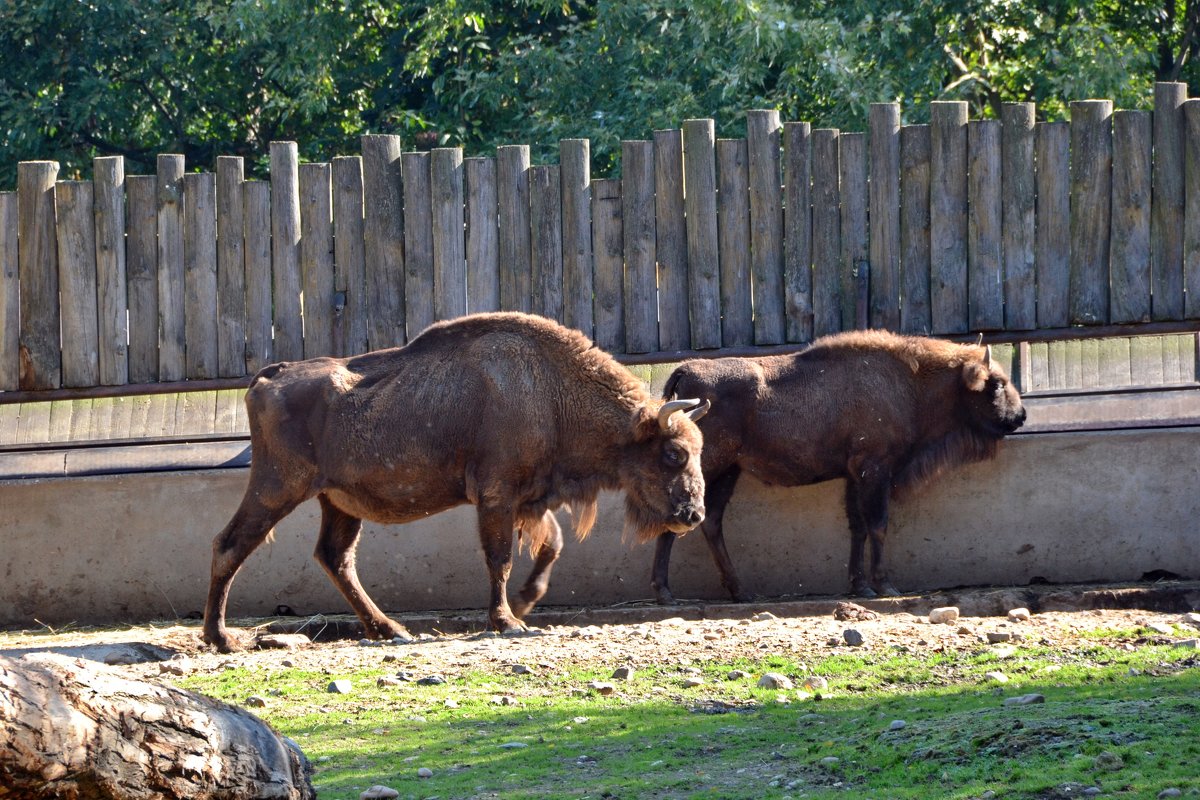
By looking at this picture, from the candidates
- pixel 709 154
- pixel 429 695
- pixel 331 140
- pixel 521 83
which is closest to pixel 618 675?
pixel 429 695

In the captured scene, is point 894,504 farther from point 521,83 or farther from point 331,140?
point 331,140

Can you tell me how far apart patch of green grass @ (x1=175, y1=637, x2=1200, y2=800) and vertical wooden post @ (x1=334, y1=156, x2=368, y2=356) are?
380 centimetres

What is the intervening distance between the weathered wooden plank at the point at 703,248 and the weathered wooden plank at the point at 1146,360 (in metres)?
3.02

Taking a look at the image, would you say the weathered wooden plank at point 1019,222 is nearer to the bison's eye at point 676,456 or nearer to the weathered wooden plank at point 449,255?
the bison's eye at point 676,456

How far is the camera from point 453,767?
20.0ft

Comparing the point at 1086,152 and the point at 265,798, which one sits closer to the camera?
the point at 265,798

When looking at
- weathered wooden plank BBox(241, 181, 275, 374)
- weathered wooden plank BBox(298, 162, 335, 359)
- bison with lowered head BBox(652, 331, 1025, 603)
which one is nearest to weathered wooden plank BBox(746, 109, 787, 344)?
bison with lowered head BBox(652, 331, 1025, 603)

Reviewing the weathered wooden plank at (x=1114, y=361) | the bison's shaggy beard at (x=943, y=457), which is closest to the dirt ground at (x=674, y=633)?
the bison's shaggy beard at (x=943, y=457)

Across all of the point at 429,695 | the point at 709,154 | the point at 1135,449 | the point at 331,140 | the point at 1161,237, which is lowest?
the point at 429,695

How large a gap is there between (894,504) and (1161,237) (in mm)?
2658

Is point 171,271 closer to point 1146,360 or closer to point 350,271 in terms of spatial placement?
point 350,271

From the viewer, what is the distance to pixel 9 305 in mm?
11828

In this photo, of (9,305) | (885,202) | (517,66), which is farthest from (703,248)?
(517,66)

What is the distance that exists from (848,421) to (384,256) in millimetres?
3596
